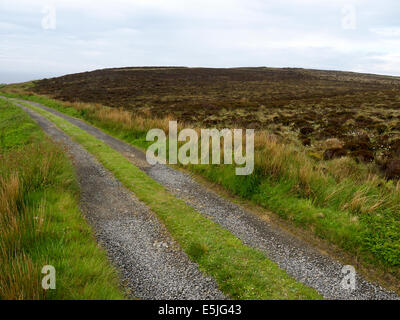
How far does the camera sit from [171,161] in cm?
1112

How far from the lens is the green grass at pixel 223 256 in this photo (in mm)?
4137

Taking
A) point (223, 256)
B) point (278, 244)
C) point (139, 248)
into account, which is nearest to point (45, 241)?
point (139, 248)

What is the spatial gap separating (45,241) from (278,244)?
178 inches

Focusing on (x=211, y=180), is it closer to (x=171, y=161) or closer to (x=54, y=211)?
(x=171, y=161)

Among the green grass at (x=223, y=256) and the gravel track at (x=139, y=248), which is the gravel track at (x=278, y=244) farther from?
the gravel track at (x=139, y=248)

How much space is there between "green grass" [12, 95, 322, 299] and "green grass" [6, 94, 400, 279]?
178 cm

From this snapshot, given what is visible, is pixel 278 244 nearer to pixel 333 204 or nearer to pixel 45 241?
pixel 333 204

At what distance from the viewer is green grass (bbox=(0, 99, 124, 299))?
127 inches

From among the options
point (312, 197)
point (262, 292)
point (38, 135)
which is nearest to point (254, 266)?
point (262, 292)

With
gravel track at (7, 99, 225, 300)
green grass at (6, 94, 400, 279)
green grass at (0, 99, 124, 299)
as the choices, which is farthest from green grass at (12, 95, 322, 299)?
green grass at (6, 94, 400, 279)

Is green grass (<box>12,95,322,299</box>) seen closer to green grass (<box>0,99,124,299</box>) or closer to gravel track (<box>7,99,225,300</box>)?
gravel track (<box>7,99,225,300</box>)

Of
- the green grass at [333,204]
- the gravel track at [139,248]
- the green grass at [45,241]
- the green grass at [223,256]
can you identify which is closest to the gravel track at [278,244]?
the green grass at [223,256]

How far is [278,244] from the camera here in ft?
18.0

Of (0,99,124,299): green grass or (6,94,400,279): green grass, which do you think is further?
(6,94,400,279): green grass
